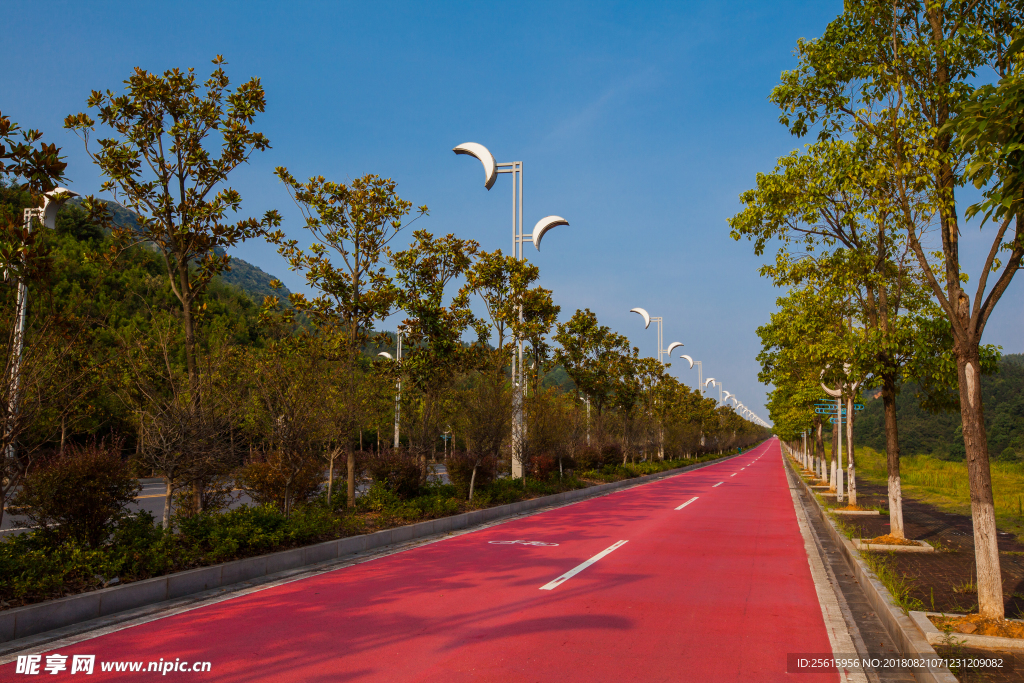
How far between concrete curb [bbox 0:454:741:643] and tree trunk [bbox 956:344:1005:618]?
27.3ft

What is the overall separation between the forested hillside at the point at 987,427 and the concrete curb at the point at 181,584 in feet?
241

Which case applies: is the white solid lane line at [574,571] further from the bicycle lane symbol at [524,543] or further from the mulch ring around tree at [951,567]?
the mulch ring around tree at [951,567]

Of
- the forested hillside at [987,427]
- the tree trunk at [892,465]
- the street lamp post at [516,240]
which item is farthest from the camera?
the forested hillside at [987,427]

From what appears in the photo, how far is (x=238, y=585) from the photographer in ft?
27.8

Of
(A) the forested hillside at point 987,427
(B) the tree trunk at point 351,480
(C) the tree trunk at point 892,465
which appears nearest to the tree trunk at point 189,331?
(B) the tree trunk at point 351,480

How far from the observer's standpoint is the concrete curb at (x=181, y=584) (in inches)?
245

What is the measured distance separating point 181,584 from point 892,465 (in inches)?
455

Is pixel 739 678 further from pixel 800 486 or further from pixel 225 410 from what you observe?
pixel 800 486

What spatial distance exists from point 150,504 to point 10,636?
605 inches

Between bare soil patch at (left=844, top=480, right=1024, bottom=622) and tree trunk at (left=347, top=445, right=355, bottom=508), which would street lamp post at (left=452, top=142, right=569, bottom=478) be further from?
bare soil patch at (left=844, top=480, right=1024, bottom=622)

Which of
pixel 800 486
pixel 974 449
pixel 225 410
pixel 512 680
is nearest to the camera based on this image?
pixel 512 680

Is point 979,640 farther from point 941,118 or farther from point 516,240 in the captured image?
point 516,240

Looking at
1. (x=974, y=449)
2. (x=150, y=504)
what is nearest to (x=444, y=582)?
(x=974, y=449)

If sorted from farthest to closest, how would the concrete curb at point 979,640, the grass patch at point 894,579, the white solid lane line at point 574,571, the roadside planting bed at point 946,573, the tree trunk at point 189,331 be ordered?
the tree trunk at point 189,331 → the white solid lane line at point 574,571 → the grass patch at point 894,579 → the concrete curb at point 979,640 → the roadside planting bed at point 946,573
